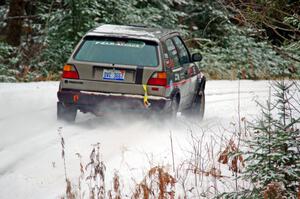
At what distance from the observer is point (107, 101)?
34.0 feet

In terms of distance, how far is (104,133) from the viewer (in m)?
10.3

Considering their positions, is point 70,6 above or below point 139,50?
above

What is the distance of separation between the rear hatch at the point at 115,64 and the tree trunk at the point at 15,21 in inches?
448

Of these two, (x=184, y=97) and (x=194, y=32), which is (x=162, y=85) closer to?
(x=184, y=97)

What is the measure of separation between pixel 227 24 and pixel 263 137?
19345 mm

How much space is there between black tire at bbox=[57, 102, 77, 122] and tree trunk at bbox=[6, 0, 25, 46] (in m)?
11.2

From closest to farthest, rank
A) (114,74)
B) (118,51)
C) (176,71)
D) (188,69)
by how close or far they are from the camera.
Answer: (114,74)
(118,51)
(176,71)
(188,69)

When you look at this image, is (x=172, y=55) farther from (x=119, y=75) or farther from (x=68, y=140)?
(x=68, y=140)

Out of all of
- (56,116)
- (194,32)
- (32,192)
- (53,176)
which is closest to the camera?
(32,192)

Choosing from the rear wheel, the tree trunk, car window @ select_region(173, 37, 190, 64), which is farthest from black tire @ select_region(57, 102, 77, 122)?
the tree trunk

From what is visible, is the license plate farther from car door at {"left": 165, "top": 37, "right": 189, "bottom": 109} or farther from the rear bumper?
car door at {"left": 165, "top": 37, "right": 189, "bottom": 109}

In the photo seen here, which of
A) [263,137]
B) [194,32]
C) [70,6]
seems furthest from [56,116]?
[194,32]

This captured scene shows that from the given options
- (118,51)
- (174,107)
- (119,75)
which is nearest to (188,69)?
(174,107)

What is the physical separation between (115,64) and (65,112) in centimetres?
130
